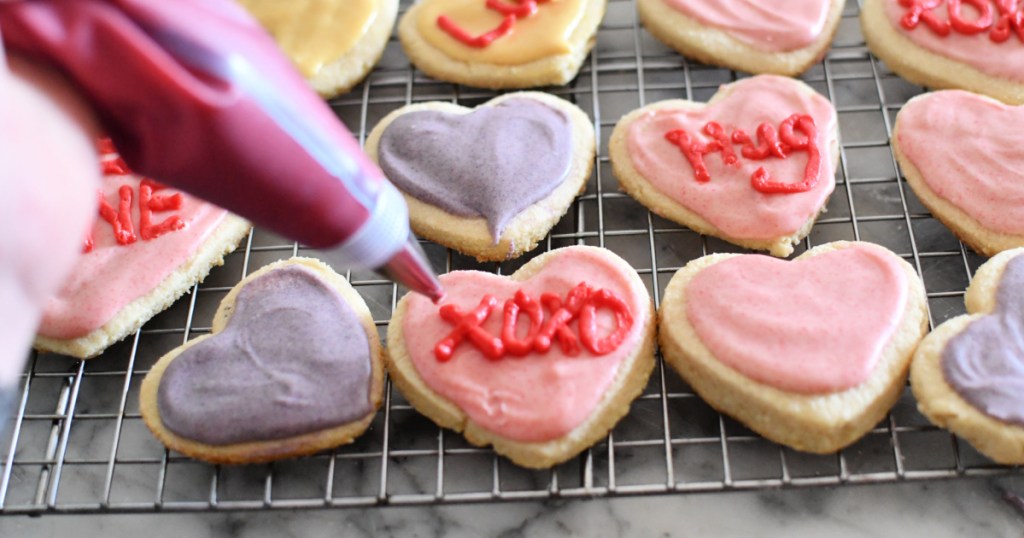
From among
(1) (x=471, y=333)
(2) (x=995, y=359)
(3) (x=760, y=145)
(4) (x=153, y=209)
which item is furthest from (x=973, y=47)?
(4) (x=153, y=209)

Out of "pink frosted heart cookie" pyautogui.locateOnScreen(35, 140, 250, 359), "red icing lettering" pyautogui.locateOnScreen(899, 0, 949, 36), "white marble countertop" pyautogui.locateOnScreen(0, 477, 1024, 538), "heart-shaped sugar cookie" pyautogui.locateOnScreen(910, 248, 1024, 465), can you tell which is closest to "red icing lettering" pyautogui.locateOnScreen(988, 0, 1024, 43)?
"red icing lettering" pyautogui.locateOnScreen(899, 0, 949, 36)

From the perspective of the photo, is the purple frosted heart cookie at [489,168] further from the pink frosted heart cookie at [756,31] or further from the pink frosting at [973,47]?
the pink frosting at [973,47]

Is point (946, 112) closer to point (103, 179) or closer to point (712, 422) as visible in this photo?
point (712, 422)

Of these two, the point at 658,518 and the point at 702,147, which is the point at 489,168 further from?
the point at 658,518

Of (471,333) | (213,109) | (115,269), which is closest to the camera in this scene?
(213,109)

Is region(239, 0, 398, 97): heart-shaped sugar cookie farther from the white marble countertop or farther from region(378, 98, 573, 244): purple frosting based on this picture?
the white marble countertop
